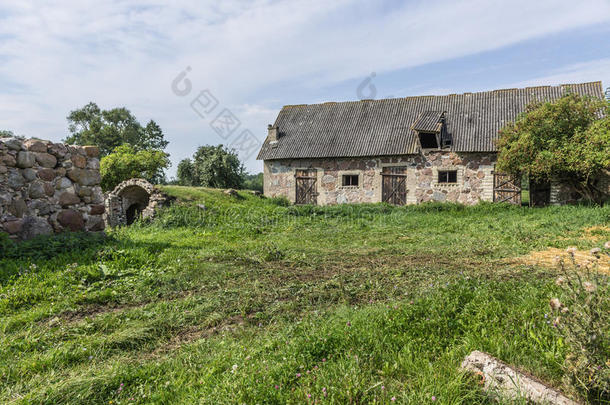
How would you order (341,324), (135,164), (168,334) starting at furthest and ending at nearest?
(135,164)
(168,334)
(341,324)

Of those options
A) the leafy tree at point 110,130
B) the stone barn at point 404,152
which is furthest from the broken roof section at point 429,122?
the leafy tree at point 110,130

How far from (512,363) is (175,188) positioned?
1422 cm

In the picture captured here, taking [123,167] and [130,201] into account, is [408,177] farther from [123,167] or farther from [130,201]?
[123,167]

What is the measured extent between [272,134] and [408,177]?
847cm

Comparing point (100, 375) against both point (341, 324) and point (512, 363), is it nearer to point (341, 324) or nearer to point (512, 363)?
point (341, 324)

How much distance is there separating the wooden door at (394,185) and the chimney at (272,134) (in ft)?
22.4

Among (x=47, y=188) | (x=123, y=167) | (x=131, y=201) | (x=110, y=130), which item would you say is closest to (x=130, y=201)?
(x=131, y=201)

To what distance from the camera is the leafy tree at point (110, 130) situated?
40750 mm

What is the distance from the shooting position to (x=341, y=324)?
355 centimetres

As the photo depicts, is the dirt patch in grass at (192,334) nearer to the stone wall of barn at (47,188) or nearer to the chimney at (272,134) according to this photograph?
the stone wall of barn at (47,188)

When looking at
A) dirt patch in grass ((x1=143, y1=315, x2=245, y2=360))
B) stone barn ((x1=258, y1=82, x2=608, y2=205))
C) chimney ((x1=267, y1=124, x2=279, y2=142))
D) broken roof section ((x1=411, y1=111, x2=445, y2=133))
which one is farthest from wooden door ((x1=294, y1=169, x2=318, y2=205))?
dirt patch in grass ((x1=143, y1=315, x2=245, y2=360))

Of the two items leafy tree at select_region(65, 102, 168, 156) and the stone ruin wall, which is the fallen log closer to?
the stone ruin wall

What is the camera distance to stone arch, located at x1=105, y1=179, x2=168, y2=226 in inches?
531

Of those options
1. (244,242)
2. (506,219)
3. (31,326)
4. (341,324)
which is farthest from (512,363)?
(506,219)
